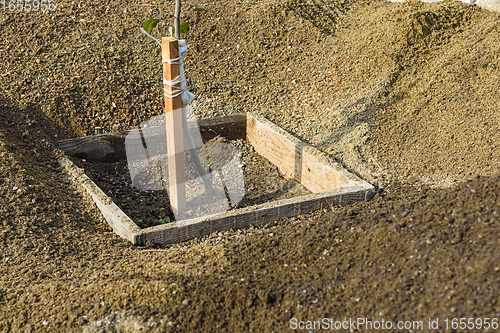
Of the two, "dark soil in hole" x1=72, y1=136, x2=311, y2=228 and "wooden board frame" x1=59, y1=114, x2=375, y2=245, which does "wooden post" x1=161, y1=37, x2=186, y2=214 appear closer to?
"dark soil in hole" x1=72, y1=136, x2=311, y2=228

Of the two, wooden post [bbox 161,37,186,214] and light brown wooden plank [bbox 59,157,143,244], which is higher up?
wooden post [bbox 161,37,186,214]

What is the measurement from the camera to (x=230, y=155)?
4562mm

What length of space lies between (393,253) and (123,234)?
6.35 feet

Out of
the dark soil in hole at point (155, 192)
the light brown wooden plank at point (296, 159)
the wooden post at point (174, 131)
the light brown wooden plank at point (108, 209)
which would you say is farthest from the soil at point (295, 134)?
the wooden post at point (174, 131)

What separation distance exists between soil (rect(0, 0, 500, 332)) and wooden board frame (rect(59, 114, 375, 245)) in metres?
0.10

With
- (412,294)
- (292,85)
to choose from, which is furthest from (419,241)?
(292,85)

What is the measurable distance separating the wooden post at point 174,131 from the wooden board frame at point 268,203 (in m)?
0.48

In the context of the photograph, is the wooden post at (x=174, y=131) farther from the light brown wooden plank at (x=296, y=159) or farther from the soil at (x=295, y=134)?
Answer: the light brown wooden plank at (x=296, y=159)

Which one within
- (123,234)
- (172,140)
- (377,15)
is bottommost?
(123,234)

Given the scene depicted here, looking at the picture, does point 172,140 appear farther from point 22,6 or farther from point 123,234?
point 22,6

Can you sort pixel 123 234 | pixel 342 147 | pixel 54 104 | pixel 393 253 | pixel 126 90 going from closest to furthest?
Result: pixel 393 253
pixel 123 234
pixel 342 147
pixel 54 104
pixel 126 90

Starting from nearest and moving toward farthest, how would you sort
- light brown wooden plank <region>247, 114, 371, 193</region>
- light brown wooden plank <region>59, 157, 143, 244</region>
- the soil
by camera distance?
the soil → light brown wooden plank <region>59, 157, 143, 244</region> → light brown wooden plank <region>247, 114, 371, 193</region>

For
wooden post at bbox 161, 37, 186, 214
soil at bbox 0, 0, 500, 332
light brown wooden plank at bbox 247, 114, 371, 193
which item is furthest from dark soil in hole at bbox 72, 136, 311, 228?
soil at bbox 0, 0, 500, 332

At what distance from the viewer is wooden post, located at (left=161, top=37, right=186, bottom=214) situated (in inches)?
119
